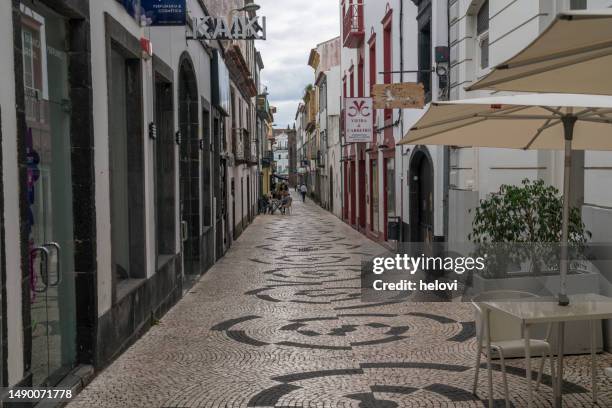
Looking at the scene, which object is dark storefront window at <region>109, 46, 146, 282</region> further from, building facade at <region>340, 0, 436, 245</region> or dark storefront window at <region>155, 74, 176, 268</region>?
building facade at <region>340, 0, 436, 245</region>

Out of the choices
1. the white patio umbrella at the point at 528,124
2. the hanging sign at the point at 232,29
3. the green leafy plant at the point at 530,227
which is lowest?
the green leafy plant at the point at 530,227

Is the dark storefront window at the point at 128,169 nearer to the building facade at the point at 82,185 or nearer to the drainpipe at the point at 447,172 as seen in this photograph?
the building facade at the point at 82,185

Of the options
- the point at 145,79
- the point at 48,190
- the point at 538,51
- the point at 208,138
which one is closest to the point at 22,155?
the point at 48,190

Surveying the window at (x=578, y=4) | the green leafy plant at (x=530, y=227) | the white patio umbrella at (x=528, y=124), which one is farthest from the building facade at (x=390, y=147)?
the white patio umbrella at (x=528, y=124)

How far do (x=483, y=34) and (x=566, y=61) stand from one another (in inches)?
321

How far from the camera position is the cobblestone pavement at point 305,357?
18.5 ft

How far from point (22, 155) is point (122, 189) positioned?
3.52 meters

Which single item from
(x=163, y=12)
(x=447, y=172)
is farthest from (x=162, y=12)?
(x=447, y=172)

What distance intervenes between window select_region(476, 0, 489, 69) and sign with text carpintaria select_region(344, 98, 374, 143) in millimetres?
7631

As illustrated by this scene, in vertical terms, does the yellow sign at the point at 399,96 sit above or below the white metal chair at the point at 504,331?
above

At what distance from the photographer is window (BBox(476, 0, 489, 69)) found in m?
10.9

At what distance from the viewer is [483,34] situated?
36.3 ft

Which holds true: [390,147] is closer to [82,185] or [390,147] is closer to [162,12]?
[162,12]

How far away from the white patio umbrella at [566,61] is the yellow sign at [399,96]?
28.6 ft
